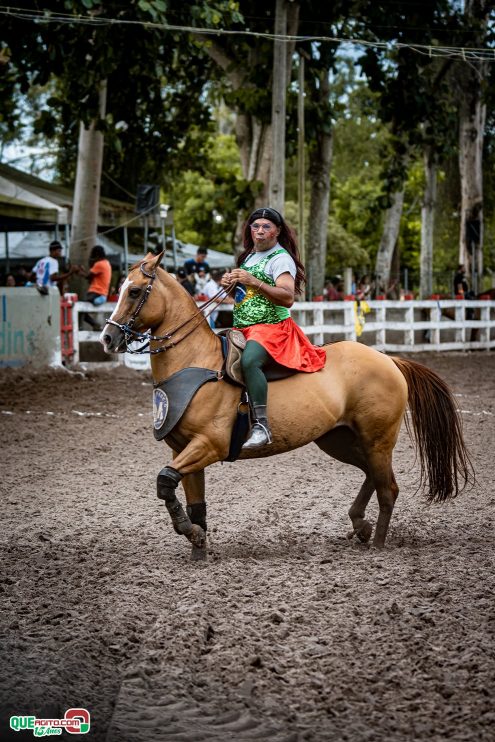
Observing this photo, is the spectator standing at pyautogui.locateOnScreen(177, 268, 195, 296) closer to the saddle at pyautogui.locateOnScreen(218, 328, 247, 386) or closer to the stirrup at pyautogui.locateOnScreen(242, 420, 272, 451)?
the saddle at pyautogui.locateOnScreen(218, 328, 247, 386)

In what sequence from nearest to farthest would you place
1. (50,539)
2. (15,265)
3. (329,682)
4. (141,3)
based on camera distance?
(329,682), (50,539), (141,3), (15,265)

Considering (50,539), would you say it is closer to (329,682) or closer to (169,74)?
(329,682)

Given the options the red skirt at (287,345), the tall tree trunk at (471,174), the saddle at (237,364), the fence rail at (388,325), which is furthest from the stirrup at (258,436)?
the tall tree trunk at (471,174)

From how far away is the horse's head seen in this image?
6.07 m

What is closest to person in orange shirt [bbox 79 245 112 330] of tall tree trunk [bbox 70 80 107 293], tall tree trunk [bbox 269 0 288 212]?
tall tree trunk [bbox 70 80 107 293]

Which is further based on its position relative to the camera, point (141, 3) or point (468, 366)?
point (468, 366)

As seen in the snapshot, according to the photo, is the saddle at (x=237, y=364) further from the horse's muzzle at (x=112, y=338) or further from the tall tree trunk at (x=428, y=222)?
the tall tree trunk at (x=428, y=222)

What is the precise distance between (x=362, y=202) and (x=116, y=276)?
27.8 metres

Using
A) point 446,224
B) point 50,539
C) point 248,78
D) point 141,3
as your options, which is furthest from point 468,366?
point 446,224

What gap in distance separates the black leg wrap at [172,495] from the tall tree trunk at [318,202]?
1992 centimetres

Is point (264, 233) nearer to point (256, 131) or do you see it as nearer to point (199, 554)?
point (199, 554)

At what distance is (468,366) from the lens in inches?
792

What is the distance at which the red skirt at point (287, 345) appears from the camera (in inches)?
249

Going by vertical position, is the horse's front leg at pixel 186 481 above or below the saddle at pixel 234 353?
below
